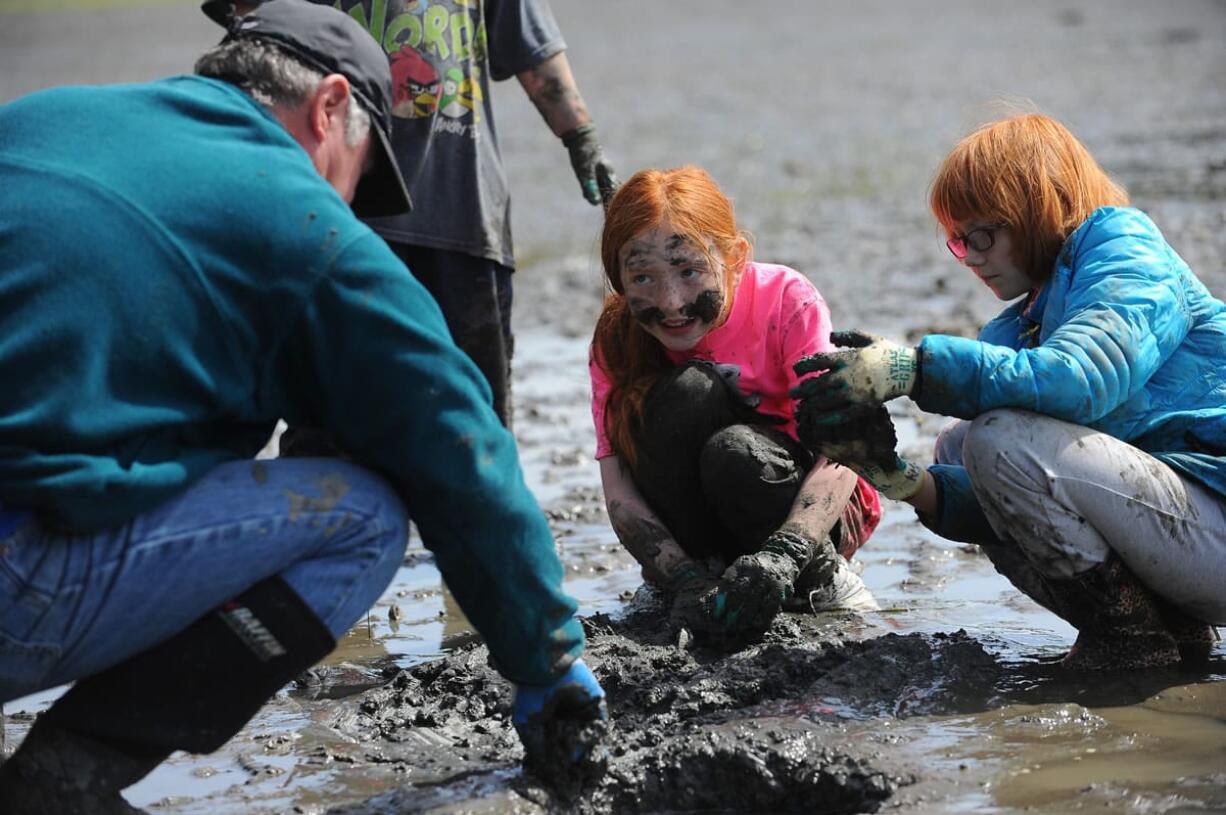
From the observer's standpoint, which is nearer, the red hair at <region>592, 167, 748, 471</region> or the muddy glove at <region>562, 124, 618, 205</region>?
the red hair at <region>592, 167, 748, 471</region>

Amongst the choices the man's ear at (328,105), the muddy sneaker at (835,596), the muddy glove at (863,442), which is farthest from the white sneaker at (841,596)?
the man's ear at (328,105)

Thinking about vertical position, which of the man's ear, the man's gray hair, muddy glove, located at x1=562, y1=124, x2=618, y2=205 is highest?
the man's gray hair

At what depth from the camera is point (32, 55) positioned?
2344cm

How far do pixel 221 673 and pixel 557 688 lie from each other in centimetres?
55

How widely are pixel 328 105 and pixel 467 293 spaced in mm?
1625

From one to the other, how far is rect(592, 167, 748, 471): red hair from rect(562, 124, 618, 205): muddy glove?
2.06ft

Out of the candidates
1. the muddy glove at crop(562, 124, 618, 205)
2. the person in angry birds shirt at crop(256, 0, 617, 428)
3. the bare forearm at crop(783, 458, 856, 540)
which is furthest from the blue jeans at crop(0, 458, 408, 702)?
the muddy glove at crop(562, 124, 618, 205)

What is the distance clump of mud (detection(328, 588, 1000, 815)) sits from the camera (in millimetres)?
2881

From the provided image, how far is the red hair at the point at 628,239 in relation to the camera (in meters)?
3.76

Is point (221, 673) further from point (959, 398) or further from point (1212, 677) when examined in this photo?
point (1212, 677)

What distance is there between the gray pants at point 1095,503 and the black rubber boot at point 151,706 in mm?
1425

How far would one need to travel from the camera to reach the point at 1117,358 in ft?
10.3

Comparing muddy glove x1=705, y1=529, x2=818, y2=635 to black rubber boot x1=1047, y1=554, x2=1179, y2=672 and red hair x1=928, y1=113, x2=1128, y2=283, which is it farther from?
red hair x1=928, y1=113, x2=1128, y2=283

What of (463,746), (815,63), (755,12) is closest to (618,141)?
(815,63)
